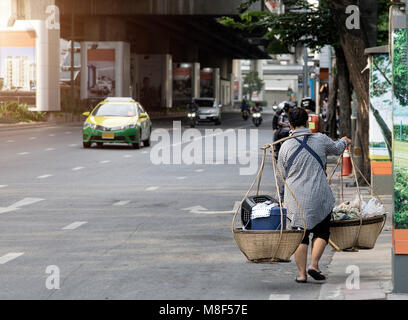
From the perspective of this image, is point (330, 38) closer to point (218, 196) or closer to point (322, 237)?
point (218, 196)

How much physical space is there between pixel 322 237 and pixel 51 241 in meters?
3.73

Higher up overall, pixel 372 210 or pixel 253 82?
pixel 253 82

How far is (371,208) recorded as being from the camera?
8562 millimetres

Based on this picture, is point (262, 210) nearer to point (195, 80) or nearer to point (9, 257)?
point (9, 257)

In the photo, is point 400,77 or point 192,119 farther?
point 192,119

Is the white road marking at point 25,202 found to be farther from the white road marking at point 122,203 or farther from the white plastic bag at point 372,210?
the white plastic bag at point 372,210

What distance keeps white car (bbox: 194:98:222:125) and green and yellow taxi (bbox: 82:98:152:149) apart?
93.2ft

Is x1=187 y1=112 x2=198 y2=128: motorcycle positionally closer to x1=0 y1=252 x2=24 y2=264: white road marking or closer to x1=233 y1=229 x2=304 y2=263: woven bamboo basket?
x1=0 y1=252 x2=24 y2=264: white road marking

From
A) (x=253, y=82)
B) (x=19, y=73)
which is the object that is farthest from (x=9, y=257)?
(x=253, y=82)

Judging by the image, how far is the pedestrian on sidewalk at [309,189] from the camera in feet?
26.0

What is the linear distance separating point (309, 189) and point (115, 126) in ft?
70.6

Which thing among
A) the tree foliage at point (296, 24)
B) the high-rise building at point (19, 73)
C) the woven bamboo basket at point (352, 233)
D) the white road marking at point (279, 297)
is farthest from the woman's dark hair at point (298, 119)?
the high-rise building at point (19, 73)

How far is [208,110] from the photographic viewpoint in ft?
196

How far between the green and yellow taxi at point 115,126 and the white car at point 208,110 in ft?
93.2
